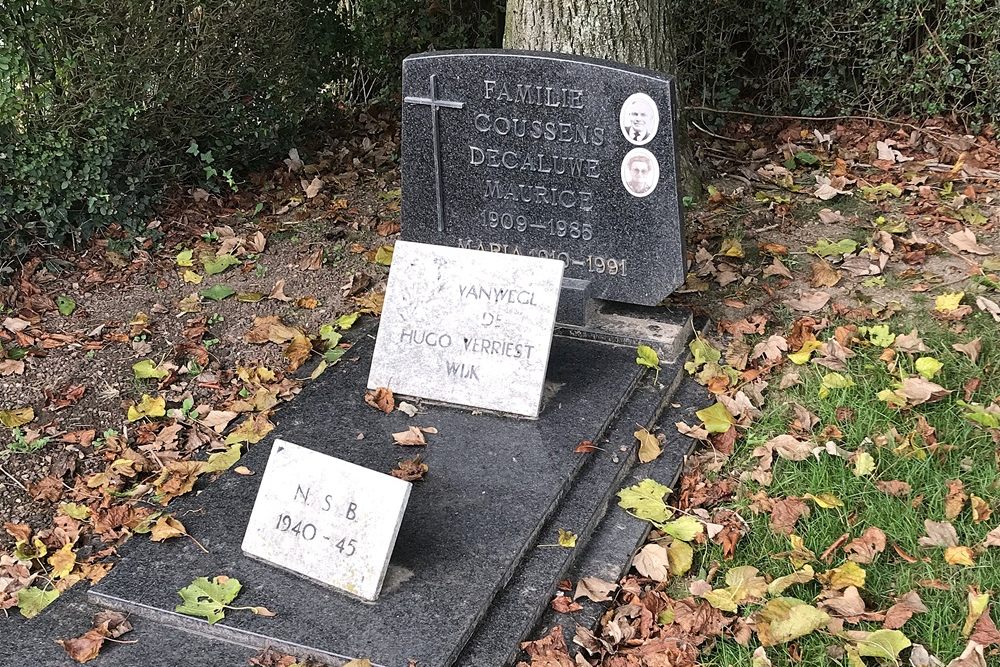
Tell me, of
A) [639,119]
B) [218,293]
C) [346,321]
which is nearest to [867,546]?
[639,119]

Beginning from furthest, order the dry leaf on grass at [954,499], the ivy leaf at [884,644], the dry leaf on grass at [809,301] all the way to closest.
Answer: the dry leaf on grass at [809,301]
the dry leaf on grass at [954,499]
the ivy leaf at [884,644]

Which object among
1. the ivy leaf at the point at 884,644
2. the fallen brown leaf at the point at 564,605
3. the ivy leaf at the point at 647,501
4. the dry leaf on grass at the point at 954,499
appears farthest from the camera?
the ivy leaf at the point at 647,501

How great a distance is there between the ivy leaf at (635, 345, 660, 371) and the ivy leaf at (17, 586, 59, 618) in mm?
1983

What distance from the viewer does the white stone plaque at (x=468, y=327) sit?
3.51m

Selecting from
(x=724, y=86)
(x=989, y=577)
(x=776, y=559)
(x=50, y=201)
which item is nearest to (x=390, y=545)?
(x=776, y=559)

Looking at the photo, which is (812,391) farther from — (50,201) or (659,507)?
(50,201)

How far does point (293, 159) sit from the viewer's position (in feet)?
18.2

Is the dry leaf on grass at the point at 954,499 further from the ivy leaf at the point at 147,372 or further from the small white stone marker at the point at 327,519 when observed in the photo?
the ivy leaf at the point at 147,372

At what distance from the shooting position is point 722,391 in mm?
3748

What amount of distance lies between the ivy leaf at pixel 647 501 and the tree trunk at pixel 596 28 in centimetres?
192

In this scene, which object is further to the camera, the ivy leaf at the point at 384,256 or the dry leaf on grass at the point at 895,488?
the ivy leaf at the point at 384,256

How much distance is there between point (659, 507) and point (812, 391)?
2.50 ft

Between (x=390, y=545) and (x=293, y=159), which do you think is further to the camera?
(x=293, y=159)

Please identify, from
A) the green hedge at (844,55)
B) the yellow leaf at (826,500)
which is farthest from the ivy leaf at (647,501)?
the green hedge at (844,55)
